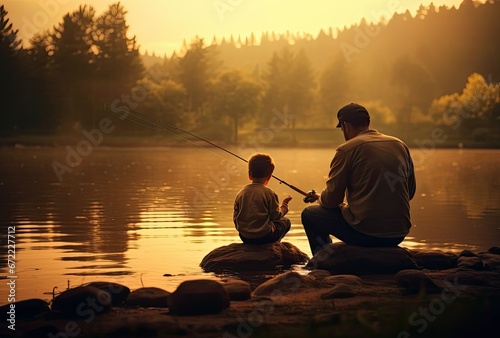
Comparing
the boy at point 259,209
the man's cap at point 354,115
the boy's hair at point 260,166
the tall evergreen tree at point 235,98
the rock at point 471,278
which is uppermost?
the tall evergreen tree at point 235,98

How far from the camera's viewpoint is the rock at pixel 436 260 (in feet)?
30.5

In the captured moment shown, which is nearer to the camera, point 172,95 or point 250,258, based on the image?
point 250,258

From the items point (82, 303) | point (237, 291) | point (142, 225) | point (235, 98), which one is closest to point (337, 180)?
point (237, 291)

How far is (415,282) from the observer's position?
25.0 ft

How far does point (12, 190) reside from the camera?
22.3m

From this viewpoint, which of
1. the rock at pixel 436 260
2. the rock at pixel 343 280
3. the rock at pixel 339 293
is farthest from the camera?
the rock at pixel 436 260

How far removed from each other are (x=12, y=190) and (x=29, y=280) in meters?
14.1

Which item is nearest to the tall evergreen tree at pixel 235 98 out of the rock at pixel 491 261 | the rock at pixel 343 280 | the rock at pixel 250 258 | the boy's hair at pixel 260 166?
the boy's hair at pixel 260 166

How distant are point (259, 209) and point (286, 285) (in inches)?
90.6

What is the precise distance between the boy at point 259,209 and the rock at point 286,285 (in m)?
Answer: 2.07

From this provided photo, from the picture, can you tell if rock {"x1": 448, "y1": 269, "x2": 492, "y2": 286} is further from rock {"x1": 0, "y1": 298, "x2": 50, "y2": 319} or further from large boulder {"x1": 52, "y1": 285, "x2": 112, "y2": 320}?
rock {"x1": 0, "y1": 298, "x2": 50, "y2": 319}

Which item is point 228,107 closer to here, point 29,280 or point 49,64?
point 49,64

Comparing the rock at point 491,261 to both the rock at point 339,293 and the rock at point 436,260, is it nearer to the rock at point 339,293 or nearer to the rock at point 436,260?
the rock at point 436,260

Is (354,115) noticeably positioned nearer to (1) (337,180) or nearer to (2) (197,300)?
(1) (337,180)
